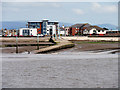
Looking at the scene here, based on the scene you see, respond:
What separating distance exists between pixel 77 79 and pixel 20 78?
2.86m

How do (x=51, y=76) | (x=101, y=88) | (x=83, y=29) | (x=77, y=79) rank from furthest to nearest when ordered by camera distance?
(x=83, y=29) → (x=51, y=76) → (x=77, y=79) → (x=101, y=88)

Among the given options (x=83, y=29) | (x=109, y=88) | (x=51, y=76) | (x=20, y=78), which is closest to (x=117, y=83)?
(x=109, y=88)

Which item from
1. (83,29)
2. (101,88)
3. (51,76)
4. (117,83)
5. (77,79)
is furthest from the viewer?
(83,29)

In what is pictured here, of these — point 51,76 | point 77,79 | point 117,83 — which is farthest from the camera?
point 51,76

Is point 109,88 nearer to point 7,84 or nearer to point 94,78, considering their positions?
point 94,78

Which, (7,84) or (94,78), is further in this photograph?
(94,78)

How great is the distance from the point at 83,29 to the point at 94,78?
180886mm

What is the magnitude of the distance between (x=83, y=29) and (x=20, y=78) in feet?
594

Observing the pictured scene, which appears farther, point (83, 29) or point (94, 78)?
point (83, 29)

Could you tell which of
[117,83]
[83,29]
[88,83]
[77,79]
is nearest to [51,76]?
[77,79]

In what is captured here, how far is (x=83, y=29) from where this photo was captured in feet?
632

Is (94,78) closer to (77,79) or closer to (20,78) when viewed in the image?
→ (77,79)

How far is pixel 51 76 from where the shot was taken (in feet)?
45.0

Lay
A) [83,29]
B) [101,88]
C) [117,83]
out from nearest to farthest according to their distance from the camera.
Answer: [101,88] → [117,83] → [83,29]
